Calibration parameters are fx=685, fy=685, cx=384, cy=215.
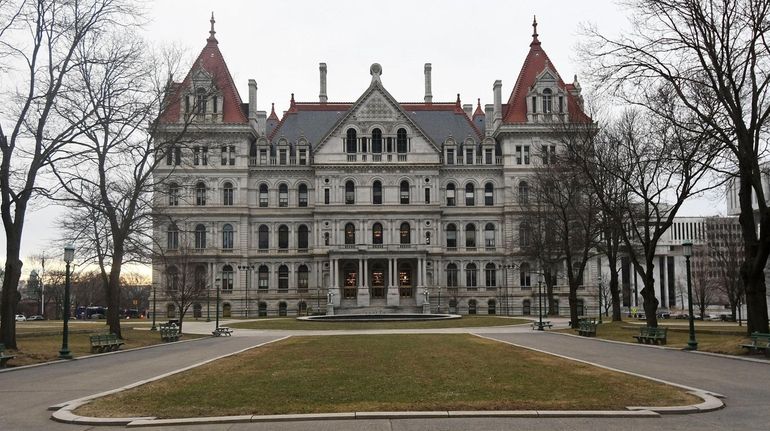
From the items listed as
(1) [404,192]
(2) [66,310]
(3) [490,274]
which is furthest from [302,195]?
(2) [66,310]

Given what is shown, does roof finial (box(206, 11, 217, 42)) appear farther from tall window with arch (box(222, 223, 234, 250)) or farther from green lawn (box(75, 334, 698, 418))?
green lawn (box(75, 334, 698, 418))

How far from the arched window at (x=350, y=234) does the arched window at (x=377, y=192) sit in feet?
Result: 12.0

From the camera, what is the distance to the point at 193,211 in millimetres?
73375

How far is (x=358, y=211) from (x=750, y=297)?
50.6 m

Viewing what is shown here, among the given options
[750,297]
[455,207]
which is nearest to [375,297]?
[455,207]

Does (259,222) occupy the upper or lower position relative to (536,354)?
upper

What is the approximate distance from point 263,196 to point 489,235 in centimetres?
2543

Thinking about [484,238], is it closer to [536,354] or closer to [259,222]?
[259,222]

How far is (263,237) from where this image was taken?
75.6m

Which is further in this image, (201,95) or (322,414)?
(201,95)

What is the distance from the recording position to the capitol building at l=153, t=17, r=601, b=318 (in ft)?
240

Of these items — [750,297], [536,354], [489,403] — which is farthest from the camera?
[750,297]

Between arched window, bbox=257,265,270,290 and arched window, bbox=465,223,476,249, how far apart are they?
22.2 metres

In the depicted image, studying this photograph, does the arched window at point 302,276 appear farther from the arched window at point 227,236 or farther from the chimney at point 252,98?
the chimney at point 252,98
